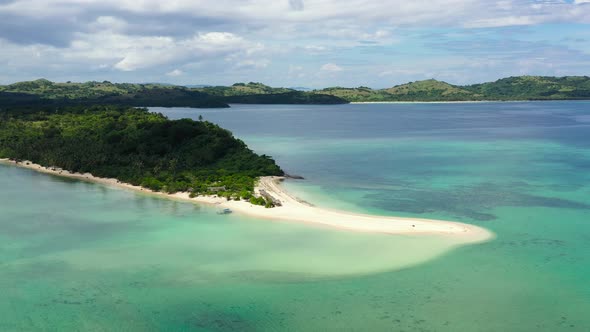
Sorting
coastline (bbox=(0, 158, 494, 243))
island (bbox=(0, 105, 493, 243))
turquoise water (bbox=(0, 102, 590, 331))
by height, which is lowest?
turquoise water (bbox=(0, 102, 590, 331))

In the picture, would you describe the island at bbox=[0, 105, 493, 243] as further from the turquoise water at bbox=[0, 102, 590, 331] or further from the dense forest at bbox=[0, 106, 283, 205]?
the turquoise water at bbox=[0, 102, 590, 331]

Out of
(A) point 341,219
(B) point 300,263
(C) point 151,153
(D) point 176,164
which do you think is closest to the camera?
(B) point 300,263

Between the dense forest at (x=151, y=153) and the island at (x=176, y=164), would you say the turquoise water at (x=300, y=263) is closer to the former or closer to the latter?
the island at (x=176, y=164)

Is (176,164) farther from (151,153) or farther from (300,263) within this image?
(300,263)

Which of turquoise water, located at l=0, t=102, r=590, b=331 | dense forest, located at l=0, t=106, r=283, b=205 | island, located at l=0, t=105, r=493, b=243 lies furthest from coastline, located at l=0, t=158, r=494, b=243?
turquoise water, located at l=0, t=102, r=590, b=331

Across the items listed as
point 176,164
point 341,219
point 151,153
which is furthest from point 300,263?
point 151,153

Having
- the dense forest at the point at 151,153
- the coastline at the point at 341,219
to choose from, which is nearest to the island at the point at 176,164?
the coastline at the point at 341,219
